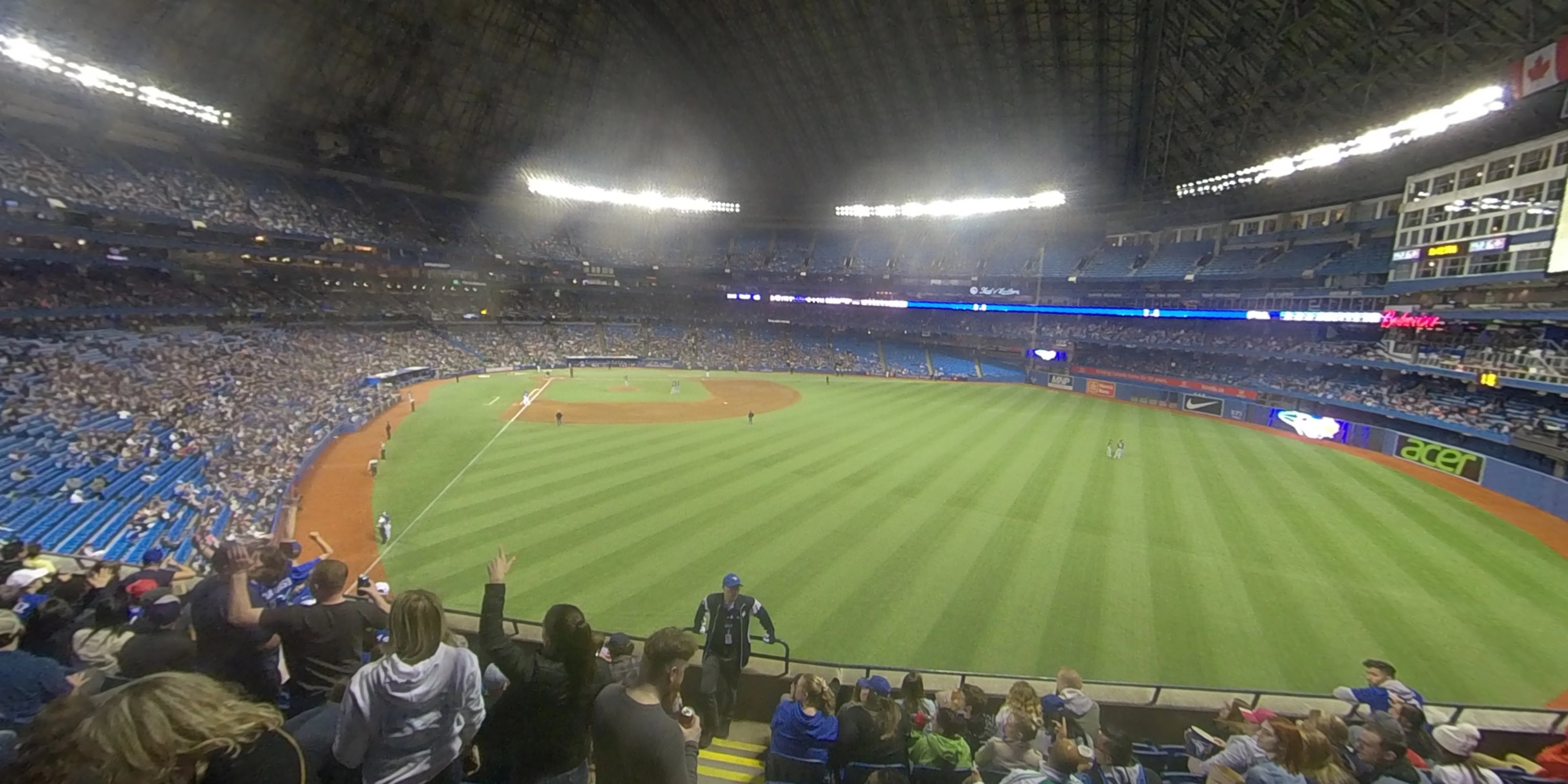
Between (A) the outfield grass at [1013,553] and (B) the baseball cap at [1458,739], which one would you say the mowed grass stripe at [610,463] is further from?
(B) the baseball cap at [1458,739]

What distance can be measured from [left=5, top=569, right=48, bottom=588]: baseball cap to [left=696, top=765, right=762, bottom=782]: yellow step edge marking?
7903mm

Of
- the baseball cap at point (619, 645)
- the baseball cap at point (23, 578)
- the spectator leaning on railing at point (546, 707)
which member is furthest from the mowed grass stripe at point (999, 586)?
the baseball cap at point (23, 578)

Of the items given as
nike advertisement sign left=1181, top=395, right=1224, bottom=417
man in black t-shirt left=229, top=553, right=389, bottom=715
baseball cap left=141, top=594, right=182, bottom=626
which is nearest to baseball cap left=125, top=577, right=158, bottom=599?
baseball cap left=141, top=594, right=182, bottom=626

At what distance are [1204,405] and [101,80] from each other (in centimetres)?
7379

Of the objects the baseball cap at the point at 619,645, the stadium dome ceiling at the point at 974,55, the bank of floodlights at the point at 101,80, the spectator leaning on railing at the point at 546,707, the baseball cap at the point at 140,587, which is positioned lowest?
the baseball cap at the point at 619,645

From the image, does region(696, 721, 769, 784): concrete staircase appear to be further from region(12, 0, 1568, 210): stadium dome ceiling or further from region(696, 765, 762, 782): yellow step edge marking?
region(12, 0, 1568, 210): stadium dome ceiling

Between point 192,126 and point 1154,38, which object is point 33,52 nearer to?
point 192,126

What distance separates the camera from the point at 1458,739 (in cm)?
658

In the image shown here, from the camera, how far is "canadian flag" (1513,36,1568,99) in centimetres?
2073

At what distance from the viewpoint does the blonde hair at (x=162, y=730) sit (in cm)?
205

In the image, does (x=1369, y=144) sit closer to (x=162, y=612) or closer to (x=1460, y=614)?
(x=1460, y=614)

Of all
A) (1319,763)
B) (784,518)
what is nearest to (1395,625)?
(1319,763)

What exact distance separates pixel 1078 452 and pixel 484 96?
5000 cm

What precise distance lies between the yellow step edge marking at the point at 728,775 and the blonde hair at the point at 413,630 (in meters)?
4.93
